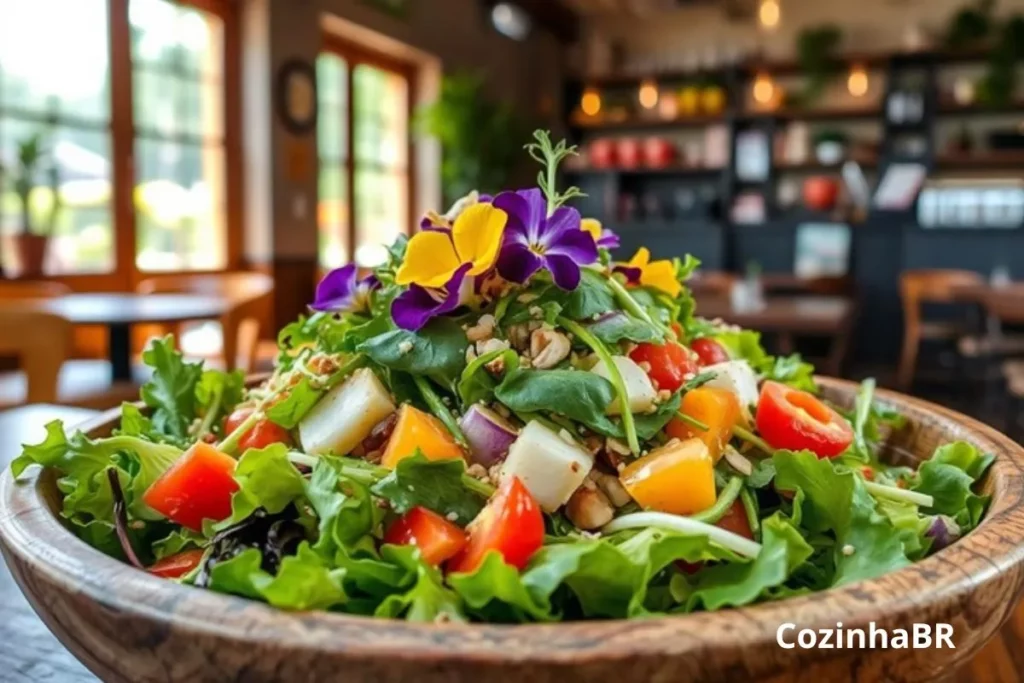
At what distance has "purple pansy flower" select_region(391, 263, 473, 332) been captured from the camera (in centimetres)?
71

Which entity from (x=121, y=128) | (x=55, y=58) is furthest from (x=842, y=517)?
(x=121, y=128)

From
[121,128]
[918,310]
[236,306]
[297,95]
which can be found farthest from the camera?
[918,310]

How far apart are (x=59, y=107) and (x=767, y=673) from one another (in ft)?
16.7

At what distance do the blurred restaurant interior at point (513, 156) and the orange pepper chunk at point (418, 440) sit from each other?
2.25 meters

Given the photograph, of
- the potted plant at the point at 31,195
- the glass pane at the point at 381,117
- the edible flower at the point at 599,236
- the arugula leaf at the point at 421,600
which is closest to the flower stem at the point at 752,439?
the edible flower at the point at 599,236

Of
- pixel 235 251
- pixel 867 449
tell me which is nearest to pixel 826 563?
pixel 867 449

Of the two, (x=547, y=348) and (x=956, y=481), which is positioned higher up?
(x=547, y=348)

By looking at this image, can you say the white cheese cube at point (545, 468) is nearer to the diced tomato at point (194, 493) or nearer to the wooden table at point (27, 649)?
the diced tomato at point (194, 493)

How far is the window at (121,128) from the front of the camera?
176 inches

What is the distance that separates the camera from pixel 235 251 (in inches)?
239

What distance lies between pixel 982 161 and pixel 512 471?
8.58 meters

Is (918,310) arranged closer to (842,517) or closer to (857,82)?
(857,82)

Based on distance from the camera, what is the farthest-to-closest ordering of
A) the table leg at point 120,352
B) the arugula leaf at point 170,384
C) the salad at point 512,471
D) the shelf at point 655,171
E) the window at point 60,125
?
the shelf at point 655,171, the window at point 60,125, the table leg at point 120,352, the arugula leaf at point 170,384, the salad at point 512,471

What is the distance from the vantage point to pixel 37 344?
2562mm
